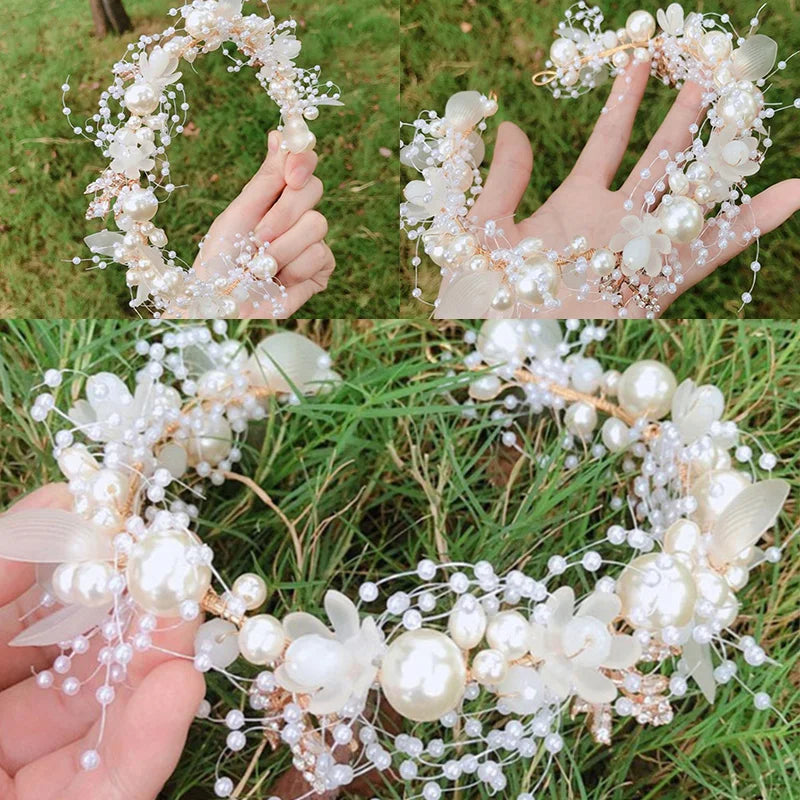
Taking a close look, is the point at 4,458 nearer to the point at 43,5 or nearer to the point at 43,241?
the point at 43,241

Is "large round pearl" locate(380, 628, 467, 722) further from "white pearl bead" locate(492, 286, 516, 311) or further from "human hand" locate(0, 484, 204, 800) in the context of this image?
"white pearl bead" locate(492, 286, 516, 311)

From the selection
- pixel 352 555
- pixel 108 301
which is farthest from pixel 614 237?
pixel 108 301

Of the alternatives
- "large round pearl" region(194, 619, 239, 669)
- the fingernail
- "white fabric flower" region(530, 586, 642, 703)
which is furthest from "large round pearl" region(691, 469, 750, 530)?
the fingernail

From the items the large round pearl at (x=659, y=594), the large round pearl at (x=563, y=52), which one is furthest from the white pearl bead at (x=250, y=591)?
the large round pearl at (x=563, y=52)

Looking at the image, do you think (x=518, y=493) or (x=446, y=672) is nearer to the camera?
(x=446, y=672)

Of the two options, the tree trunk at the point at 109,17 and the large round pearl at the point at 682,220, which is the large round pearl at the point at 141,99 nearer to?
the tree trunk at the point at 109,17
